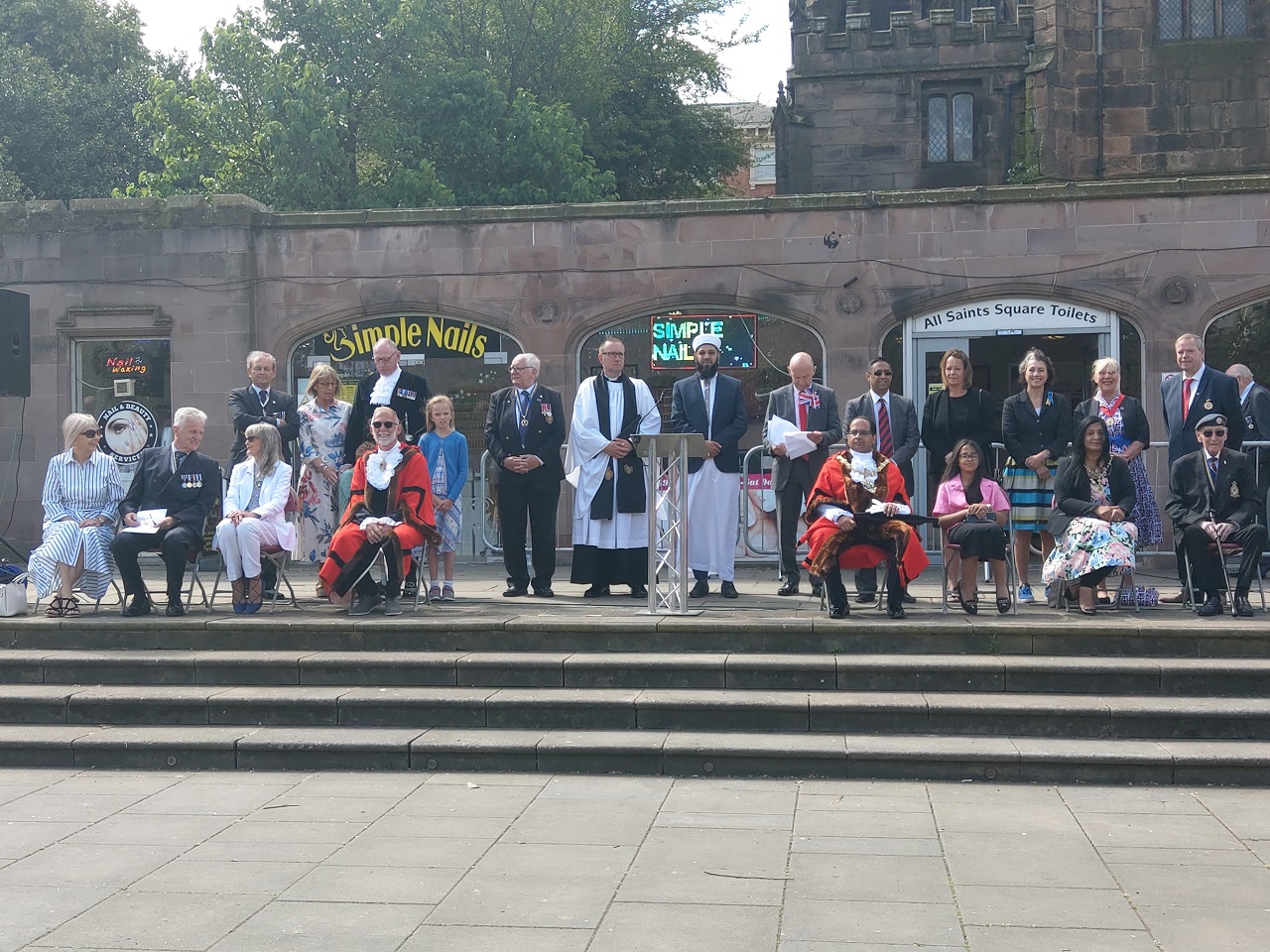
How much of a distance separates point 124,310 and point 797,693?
9.83 m

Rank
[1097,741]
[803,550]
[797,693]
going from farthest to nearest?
[803,550], [797,693], [1097,741]

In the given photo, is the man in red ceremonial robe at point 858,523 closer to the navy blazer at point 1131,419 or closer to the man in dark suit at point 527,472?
the navy blazer at point 1131,419

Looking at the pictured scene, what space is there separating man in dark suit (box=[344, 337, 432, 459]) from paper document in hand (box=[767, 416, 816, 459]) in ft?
9.06

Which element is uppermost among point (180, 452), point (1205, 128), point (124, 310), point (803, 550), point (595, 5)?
point (595, 5)

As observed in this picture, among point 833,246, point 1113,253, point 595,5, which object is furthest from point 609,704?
point 595,5

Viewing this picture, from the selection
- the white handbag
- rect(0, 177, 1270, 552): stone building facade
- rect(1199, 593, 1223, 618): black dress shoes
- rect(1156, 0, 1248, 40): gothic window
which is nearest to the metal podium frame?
rect(1199, 593, 1223, 618): black dress shoes

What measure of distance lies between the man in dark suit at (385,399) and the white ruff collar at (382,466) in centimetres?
75

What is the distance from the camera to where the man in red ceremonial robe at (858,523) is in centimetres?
870

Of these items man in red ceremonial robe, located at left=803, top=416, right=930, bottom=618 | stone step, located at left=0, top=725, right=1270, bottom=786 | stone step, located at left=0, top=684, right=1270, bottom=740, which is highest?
man in red ceremonial robe, located at left=803, top=416, right=930, bottom=618

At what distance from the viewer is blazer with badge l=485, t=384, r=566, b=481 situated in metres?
10.3

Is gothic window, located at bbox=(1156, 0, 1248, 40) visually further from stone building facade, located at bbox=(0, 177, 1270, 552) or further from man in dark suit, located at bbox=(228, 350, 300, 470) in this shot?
man in dark suit, located at bbox=(228, 350, 300, 470)

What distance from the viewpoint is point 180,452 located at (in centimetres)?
993

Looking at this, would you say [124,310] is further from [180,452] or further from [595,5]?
[595,5]

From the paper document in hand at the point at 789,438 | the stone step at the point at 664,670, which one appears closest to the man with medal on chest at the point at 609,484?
the paper document in hand at the point at 789,438
